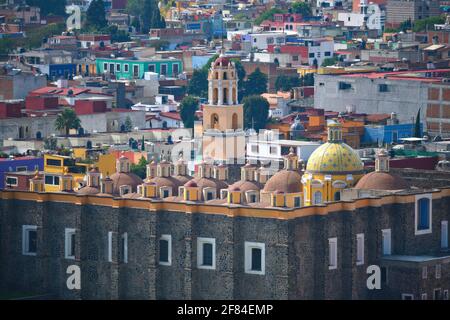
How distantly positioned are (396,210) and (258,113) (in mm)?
49423

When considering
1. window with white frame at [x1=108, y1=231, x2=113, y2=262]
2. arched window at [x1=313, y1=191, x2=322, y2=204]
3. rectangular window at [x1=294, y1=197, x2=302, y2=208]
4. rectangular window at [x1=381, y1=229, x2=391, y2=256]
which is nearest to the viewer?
rectangular window at [x1=294, y1=197, x2=302, y2=208]

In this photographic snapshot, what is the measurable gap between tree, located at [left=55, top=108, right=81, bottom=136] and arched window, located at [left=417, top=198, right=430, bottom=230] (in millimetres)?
39890

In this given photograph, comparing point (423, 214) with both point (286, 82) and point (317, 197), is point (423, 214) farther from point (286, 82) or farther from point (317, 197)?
point (286, 82)

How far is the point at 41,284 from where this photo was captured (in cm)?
11631

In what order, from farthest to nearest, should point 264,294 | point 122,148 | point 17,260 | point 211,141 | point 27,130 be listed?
point 27,130, point 122,148, point 211,141, point 17,260, point 264,294

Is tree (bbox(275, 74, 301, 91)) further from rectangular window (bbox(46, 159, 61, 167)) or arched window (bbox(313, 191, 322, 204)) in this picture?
arched window (bbox(313, 191, 322, 204))

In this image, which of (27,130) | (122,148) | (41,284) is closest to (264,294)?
(41,284)

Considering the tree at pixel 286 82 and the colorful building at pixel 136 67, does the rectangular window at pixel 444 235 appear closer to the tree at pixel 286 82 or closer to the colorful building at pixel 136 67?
the tree at pixel 286 82

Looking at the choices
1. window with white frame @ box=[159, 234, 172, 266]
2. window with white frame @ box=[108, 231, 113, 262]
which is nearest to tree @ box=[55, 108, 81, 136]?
window with white frame @ box=[108, 231, 113, 262]

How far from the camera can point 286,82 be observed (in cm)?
18700

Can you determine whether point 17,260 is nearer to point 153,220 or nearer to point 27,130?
point 153,220

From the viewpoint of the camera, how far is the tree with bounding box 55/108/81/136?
15338cm

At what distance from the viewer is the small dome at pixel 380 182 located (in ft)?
379

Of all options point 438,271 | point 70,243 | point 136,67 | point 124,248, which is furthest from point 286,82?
point 438,271
